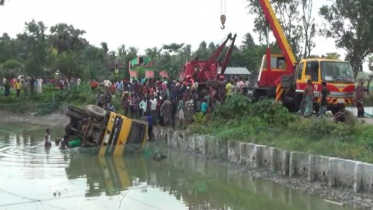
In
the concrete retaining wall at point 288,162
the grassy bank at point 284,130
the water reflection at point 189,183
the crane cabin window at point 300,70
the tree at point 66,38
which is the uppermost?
the tree at point 66,38

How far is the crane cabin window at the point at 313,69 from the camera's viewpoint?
19.3 meters

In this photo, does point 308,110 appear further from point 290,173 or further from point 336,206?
point 336,206

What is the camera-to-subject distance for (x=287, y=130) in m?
15.7

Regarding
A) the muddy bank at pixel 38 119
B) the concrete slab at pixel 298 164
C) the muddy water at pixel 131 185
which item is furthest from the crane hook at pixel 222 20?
the muddy bank at pixel 38 119

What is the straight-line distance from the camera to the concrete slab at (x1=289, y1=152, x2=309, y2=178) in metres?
13.4

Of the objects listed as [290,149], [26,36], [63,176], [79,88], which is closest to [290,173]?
[290,149]

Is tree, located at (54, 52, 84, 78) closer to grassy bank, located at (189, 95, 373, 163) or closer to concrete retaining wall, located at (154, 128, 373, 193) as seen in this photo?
concrete retaining wall, located at (154, 128, 373, 193)

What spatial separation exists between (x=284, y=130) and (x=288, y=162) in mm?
2063

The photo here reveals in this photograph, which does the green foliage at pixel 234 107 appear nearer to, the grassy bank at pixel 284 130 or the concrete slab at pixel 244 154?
the grassy bank at pixel 284 130

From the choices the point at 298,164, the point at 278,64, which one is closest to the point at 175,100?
the point at 278,64

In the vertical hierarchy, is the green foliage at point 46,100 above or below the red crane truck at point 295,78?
below

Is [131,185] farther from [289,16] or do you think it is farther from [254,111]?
[289,16]

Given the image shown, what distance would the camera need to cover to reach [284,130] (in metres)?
15.9

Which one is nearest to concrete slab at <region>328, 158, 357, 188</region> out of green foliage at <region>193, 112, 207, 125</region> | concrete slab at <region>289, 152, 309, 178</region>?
concrete slab at <region>289, 152, 309, 178</region>
